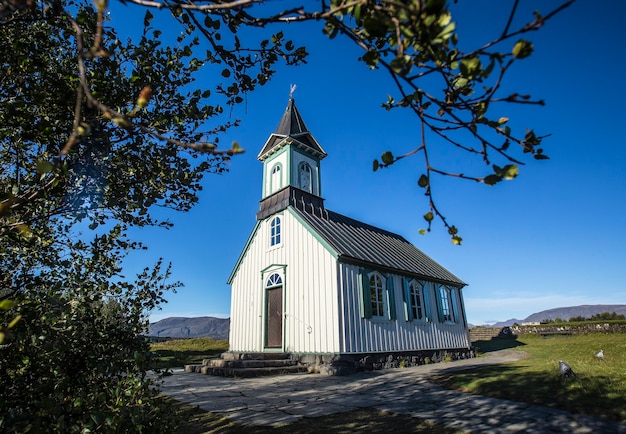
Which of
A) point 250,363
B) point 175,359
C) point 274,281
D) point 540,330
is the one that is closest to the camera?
point 175,359

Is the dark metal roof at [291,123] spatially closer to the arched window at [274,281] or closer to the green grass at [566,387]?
the arched window at [274,281]

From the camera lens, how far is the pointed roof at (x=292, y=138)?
14.9 meters

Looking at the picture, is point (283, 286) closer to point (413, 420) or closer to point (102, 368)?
point (413, 420)

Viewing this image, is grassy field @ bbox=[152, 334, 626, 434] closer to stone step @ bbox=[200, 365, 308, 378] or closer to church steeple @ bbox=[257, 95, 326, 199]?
stone step @ bbox=[200, 365, 308, 378]

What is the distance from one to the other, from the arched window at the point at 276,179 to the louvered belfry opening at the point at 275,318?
15.6ft

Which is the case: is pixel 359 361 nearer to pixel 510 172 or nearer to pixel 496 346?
pixel 510 172

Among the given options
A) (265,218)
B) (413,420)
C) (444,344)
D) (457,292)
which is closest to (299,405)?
(413,420)

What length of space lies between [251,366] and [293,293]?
10.1 feet

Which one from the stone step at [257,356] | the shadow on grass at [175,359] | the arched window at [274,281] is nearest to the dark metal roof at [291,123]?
the arched window at [274,281]

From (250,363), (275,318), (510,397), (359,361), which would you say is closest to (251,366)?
(250,363)

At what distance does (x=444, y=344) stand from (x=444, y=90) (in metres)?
15.8

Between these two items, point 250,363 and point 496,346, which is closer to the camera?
point 250,363

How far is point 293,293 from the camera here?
1225cm

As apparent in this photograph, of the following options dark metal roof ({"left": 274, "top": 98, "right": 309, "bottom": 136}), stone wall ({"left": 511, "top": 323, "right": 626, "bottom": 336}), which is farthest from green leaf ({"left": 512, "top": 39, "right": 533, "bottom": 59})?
stone wall ({"left": 511, "top": 323, "right": 626, "bottom": 336})
